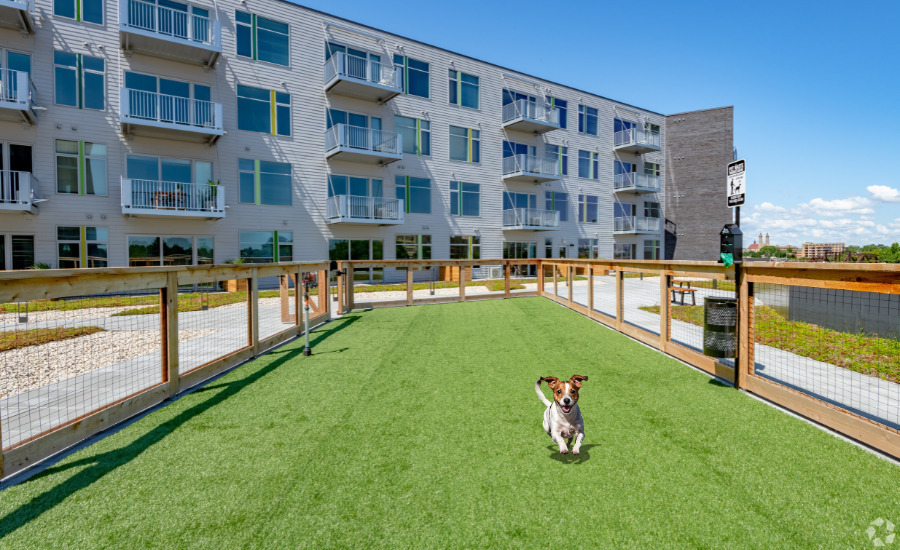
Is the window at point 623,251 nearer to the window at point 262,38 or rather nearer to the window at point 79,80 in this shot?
the window at point 262,38

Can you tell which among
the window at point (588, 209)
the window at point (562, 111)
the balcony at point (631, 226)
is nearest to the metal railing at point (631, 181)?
the balcony at point (631, 226)

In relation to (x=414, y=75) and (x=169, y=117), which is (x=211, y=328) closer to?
(x=169, y=117)

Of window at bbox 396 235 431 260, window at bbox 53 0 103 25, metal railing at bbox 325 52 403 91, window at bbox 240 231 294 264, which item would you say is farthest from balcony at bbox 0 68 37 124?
window at bbox 396 235 431 260

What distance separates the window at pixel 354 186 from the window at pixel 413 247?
110 inches

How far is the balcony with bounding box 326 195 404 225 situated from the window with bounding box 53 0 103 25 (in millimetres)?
11177

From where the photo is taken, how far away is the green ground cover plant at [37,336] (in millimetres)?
7539

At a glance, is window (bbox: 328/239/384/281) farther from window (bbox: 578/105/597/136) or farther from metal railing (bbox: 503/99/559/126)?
window (bbox: 578/105/597/136)

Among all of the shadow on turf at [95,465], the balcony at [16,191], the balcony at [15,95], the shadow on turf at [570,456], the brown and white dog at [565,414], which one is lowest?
the shadow on turf at [95,465]

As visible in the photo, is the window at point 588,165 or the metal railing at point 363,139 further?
the window at point 588,165

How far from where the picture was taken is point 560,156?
2923 cm

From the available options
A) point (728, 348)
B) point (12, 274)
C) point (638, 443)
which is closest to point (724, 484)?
point (638, 443)

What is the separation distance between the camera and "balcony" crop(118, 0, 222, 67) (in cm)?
1603

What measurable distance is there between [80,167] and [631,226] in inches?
1295

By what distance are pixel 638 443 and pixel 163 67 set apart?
2194 centimetres
